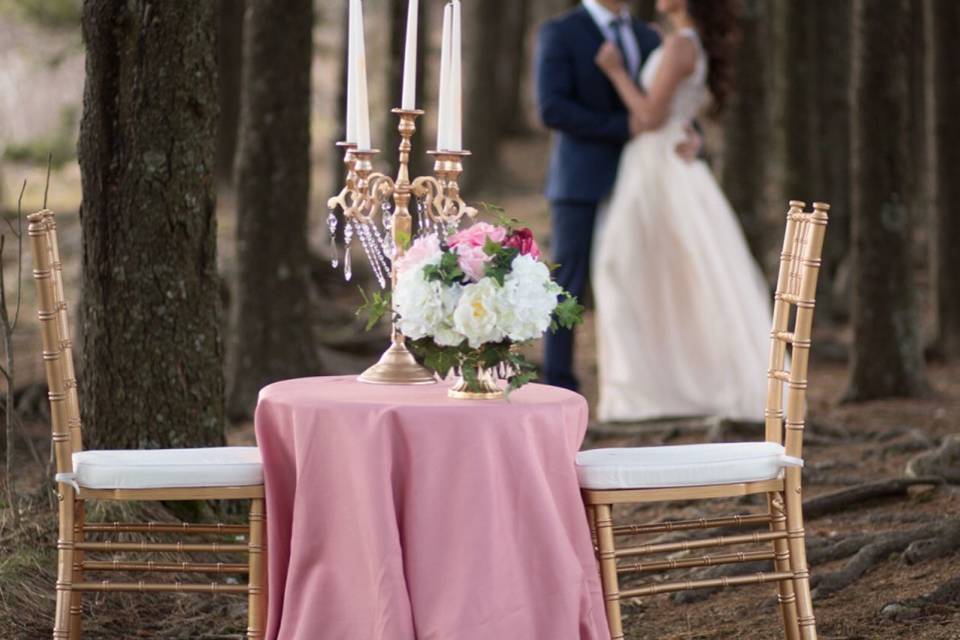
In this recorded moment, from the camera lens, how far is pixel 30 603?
16.5ft

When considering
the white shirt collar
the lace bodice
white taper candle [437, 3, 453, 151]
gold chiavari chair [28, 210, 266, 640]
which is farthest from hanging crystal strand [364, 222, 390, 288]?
the lace bodice

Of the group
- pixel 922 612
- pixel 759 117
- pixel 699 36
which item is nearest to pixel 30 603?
pixel 922 612

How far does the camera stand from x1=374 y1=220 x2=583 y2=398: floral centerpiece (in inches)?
158

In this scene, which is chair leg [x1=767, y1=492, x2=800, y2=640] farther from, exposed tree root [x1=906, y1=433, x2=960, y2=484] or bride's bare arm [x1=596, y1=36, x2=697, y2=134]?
bride's bare arm [x1=596, y1=36, x2=697, y2=134]

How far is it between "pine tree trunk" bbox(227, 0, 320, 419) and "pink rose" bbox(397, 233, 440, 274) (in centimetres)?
473

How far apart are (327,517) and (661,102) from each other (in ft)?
16.5

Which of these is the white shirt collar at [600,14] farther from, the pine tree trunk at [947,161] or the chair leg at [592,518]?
the chair leg at [592,518]

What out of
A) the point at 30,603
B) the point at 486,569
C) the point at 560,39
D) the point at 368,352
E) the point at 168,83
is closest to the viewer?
the point at 486,569

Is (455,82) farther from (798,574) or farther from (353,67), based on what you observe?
(798,574)

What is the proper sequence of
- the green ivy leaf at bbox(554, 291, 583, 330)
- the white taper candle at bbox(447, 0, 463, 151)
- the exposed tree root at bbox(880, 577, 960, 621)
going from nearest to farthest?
1. the green ivy leaf at bbox(554, 291, 583, 330)
2. the white taper candle at bbox(447, 0, 463, 151)
3. the exposed tree root at bbox(880, 577, 960, 621)

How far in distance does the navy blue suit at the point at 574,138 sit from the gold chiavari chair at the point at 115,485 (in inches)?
163

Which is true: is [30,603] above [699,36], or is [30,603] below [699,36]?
below

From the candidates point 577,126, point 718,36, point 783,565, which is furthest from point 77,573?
point 718,36

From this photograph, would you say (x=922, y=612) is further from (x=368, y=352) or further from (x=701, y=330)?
(x=368, y=352)
